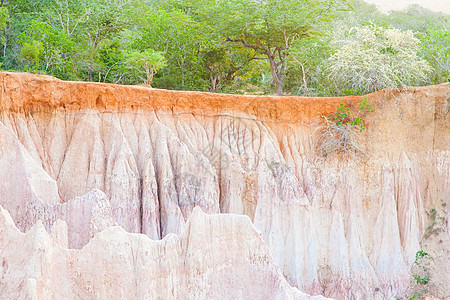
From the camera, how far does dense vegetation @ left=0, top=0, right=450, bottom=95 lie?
2017cm

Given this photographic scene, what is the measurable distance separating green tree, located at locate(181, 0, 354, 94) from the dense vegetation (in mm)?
46

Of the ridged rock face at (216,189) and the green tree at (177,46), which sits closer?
the ridged rock face at (216,189)

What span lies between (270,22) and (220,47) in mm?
2994

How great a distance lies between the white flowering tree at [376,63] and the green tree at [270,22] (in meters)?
1.93

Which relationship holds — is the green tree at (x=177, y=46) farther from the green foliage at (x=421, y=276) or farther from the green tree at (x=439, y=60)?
the green foliage at (x=421, y=276)

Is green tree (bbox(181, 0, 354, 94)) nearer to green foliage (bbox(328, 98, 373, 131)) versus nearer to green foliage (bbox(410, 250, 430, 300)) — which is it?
green foliage (bbox(328, 98, 373, 131))

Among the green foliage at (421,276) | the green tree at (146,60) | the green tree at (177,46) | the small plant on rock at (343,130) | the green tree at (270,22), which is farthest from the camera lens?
the green tree at (177,46)

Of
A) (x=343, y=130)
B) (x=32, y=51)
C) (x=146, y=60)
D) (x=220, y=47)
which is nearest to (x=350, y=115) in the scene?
(x=343, y=130)

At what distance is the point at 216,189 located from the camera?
15633mm

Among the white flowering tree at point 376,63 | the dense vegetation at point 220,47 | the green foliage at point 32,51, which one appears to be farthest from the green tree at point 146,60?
the white flowering tree at point 376,63

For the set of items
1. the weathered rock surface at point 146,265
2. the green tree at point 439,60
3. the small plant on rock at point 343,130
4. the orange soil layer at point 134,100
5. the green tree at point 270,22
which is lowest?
the weathered rock surface at point 146,265

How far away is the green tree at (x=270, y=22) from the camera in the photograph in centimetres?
2172

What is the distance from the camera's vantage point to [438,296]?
16.3 m

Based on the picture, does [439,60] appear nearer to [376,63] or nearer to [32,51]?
[376,63]
